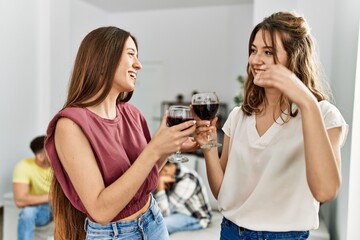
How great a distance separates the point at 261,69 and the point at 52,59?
3.44m

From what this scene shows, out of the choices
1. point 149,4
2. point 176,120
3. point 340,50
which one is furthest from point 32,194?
point 149,4

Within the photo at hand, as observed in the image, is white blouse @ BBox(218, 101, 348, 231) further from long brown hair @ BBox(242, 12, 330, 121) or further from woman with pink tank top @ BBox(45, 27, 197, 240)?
woman with pink tank top @ BBox(45, 27, 197, 240)

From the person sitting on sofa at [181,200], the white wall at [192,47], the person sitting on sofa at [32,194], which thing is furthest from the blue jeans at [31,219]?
the white wall at [192,47]

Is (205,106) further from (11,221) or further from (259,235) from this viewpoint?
(11,221)

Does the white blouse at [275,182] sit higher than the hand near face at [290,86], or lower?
lower

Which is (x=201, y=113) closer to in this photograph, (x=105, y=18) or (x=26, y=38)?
(x=26, y=38)

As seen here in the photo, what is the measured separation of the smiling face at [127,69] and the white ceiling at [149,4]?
171 inches

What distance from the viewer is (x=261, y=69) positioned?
0.99 metres

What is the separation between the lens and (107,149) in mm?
994

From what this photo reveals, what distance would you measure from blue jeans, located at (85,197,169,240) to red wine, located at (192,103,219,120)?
0.38m

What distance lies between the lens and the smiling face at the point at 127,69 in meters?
1.04

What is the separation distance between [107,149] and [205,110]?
345mm

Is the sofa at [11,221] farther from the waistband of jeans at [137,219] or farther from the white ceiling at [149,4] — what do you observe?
the white ceiling at [149,4]

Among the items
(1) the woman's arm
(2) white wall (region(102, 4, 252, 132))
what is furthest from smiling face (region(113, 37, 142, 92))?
(2) white wall (region(102, 4, 252, 132))
